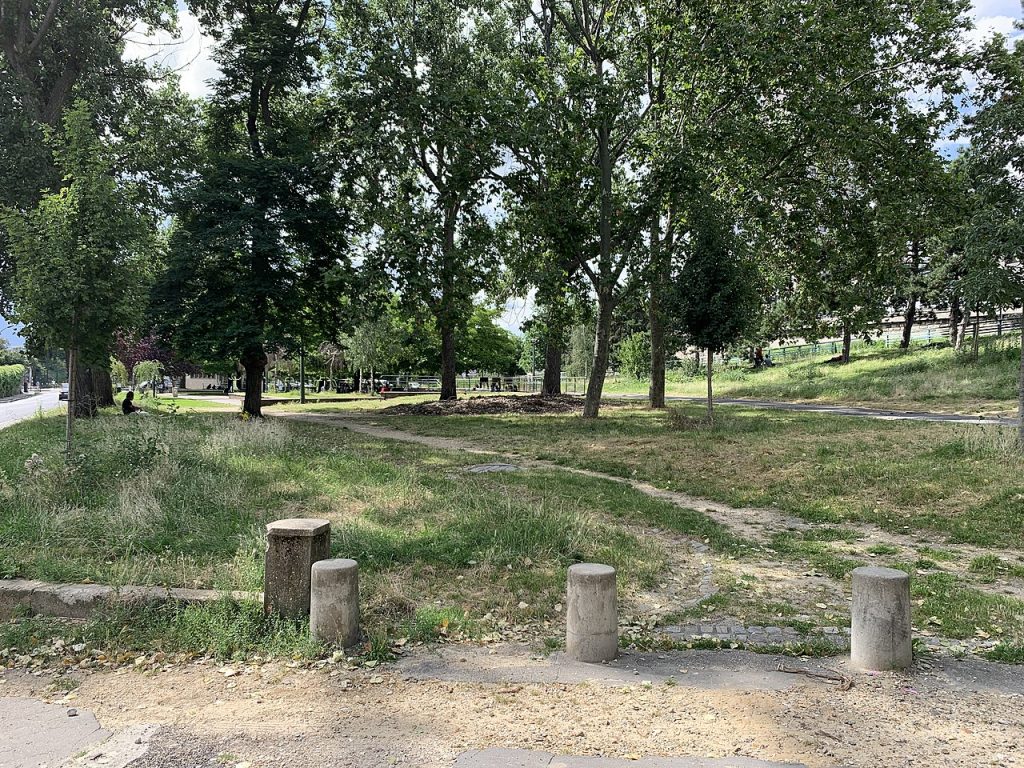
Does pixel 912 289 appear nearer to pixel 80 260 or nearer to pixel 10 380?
pixel 80 260

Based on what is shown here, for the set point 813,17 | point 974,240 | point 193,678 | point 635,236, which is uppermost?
point 813,17

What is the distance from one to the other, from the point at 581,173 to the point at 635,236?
2.44 m

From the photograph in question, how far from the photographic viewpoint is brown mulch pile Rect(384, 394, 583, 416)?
74.6 ft

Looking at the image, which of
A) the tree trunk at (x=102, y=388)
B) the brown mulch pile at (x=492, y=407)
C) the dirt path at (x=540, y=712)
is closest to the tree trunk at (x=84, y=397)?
the tree trunk at (x=102, y=388)

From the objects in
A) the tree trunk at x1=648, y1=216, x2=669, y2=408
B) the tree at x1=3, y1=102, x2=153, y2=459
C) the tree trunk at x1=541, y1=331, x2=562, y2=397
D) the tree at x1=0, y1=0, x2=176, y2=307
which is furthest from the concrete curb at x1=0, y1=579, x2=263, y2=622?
the tree trunk at x1=541, y1=331, x2=562, y2=397

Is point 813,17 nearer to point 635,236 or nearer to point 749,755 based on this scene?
point 635,236

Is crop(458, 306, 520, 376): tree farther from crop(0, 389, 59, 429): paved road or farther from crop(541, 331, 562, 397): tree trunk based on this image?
crop(0, 389, 59, 429): paved road

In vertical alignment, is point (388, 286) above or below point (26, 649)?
above

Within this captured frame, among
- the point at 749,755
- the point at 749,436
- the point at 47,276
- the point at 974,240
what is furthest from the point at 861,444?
the point at 47,276

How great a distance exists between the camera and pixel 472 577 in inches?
218

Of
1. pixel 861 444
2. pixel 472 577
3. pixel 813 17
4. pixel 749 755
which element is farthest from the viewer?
pixel 813 17

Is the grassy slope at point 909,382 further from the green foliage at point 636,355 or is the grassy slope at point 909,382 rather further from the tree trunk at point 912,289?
the green foliage at point 636,355

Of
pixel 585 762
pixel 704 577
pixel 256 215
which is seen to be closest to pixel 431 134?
pixel 256 215

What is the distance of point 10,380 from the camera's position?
6562 centimetres
